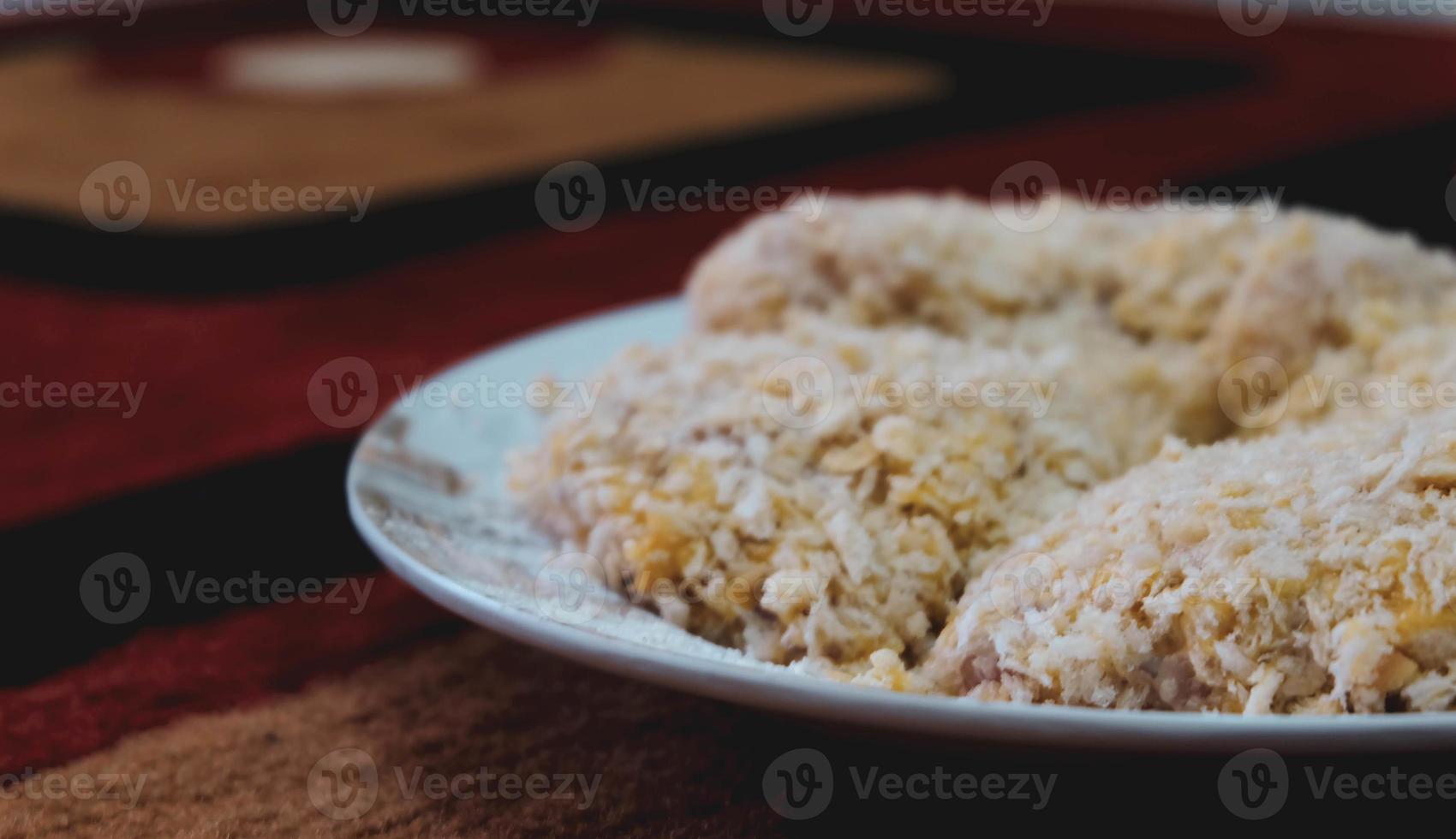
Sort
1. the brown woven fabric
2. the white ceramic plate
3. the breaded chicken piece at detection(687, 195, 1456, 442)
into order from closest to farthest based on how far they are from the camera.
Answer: the white ceramic plate < the brown woven fabric < the breaded chicken piece at detection(687, 195, 1456, 442)

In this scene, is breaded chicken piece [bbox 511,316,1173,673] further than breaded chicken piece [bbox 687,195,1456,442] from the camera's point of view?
No

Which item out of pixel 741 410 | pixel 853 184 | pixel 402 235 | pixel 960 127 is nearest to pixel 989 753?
pixel 741 410

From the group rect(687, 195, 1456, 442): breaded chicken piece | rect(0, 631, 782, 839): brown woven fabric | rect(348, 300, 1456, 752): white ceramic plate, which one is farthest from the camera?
rect(687, 195, 1456, 442): breaded chicken piece

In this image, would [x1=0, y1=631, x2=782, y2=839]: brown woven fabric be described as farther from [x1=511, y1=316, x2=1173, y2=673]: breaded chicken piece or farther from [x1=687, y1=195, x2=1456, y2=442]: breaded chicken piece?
[x1=687, y1=195, x2=1456, y2=442]: breaded chicken piece

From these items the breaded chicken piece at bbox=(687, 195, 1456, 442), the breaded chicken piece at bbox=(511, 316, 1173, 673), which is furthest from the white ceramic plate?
the breaded chicken piece at bbox=(687, 195, 1456, 442)

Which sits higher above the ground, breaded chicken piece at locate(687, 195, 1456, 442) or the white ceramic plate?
breaded chicken piece at locate(687, 195, 1456, 442)

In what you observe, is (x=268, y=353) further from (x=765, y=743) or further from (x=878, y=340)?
(x=765, y=743)

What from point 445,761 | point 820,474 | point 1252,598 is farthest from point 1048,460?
point 445,761
